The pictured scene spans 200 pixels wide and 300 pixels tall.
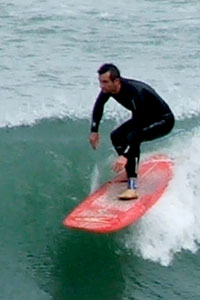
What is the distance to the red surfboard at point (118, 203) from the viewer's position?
929 cm

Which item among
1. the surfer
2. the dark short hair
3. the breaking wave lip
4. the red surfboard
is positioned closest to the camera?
the dark short hair

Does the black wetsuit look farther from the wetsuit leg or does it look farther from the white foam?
the white foam

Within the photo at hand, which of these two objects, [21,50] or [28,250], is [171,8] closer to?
[21,50]

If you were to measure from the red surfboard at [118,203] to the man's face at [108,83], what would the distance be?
1.08m

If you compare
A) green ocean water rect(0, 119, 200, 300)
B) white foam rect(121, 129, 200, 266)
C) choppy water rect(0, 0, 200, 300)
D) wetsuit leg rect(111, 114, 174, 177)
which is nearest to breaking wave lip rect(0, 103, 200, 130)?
choppy water rect(0, 0, 200, 300)

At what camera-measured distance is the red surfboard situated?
9289 mm

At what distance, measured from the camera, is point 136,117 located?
957 centimetres

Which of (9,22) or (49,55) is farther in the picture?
(9,22)

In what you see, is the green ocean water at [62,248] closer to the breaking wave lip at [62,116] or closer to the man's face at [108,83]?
the breaking wave lip at [62,116]

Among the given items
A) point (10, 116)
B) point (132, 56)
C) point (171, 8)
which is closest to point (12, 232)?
point (10, 116)

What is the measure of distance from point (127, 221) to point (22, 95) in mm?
4679

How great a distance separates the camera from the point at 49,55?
51.2ft

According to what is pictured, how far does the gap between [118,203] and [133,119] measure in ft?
2.61

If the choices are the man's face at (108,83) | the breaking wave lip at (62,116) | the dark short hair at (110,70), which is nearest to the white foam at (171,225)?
the man's face at (108,83)
